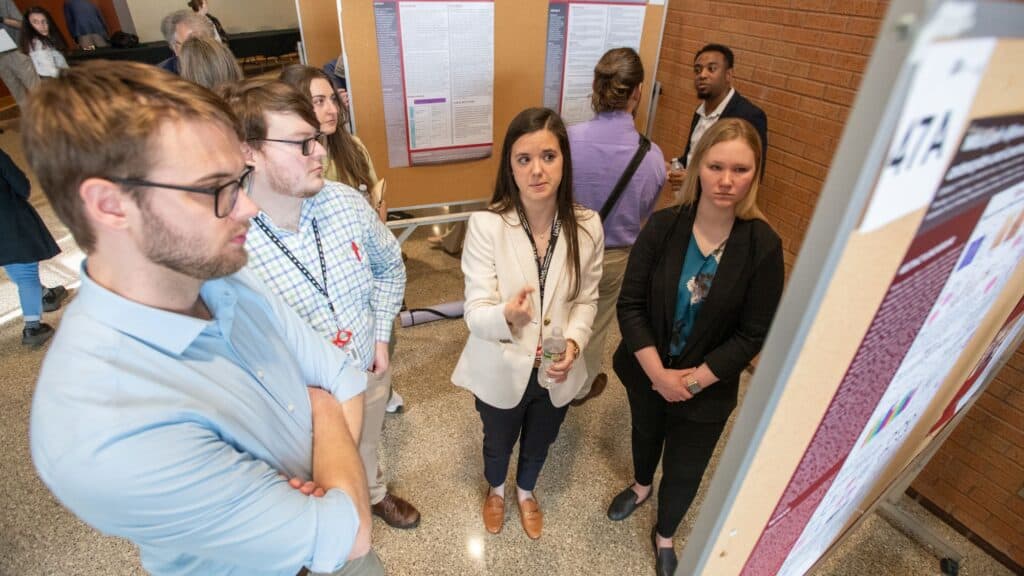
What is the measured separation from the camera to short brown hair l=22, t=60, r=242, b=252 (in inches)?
29.7

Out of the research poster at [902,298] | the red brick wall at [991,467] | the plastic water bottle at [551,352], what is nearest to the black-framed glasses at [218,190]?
the research poster at [902,298]

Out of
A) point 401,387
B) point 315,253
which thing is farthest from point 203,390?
point 401,387

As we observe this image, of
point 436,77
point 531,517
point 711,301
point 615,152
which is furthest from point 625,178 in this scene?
point 531,517

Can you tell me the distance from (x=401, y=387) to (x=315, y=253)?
5.27ft

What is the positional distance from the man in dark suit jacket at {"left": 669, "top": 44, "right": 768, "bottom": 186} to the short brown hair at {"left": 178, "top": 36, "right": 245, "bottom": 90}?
250cm

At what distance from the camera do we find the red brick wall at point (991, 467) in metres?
1.98

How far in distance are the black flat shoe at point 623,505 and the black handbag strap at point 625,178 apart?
4.16 feet

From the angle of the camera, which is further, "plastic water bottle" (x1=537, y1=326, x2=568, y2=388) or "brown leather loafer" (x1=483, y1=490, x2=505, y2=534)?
"brown leather loafer" (x1=483, y1=490, x2=505, y2=534)

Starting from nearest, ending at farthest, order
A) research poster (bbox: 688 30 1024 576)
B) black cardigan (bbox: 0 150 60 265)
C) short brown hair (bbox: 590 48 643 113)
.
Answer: research poster (bbox: 688 30 1024 576) → short brown hair (bbox: 590 48 643 113) → black cardigan (bbox: 0 150 60 265)

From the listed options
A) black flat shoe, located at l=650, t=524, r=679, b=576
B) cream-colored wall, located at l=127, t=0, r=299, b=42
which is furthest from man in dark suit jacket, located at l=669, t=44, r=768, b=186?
cream-colored wall, located at l=127, t=0, r=299, b=42

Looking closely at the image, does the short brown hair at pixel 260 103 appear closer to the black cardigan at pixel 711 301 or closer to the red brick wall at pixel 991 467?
the black cardigan at pixel 711 301

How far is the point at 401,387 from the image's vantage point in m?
2.92

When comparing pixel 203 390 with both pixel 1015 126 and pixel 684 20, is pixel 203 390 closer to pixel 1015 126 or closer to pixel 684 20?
pixel 1015 126

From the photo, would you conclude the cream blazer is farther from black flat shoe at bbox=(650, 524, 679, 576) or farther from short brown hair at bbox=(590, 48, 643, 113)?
black flat shoe at bbox=(650, 524, 679, 576)
